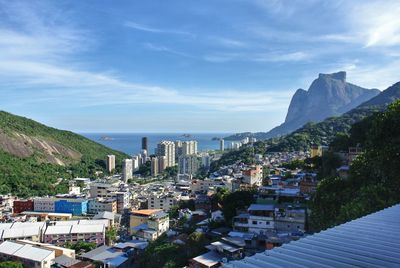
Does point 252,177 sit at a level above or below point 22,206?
above

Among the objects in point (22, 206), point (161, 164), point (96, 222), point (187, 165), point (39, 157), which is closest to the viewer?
point (96, 222)

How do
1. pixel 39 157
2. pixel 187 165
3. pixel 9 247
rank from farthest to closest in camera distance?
pixel 187 165, pixel 39 157, pixel 9 247

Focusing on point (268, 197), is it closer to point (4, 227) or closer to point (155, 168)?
point (4, 227)

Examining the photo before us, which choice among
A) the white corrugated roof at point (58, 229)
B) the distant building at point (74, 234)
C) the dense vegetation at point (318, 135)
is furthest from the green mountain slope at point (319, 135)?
the white corrugated roof at point (58, 229)

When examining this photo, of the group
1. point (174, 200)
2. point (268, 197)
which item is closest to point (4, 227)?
point (174, 200)

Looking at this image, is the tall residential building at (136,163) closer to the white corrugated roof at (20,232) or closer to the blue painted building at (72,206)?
the blue painted building at (72,206)

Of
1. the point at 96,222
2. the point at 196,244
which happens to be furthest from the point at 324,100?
the point at 196,244

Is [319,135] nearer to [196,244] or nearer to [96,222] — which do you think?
[96,222]
